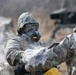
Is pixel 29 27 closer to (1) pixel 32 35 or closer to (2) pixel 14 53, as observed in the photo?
(1) pixel 32 35

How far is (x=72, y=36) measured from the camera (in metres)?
3.14

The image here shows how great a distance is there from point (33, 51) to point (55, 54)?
24cm

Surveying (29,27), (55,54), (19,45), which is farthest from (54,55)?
(29,27)

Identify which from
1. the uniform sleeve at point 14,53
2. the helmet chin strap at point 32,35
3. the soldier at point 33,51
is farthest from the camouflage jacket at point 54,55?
the helmet chin strap at point 32,35

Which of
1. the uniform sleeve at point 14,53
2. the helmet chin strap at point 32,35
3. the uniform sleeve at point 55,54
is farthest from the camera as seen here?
the helmet chin strap at point 32,35

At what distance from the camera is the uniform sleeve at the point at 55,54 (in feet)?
10.3

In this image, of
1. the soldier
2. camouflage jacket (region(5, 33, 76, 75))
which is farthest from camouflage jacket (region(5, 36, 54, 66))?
camouflage jacket (region(5, 33, 76, 75))

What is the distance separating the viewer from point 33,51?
330cm

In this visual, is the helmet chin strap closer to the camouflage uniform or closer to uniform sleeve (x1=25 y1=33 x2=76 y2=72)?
the camouflage uniform

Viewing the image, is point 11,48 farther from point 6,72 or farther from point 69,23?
point 69,23

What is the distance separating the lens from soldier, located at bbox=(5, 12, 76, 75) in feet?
10.3

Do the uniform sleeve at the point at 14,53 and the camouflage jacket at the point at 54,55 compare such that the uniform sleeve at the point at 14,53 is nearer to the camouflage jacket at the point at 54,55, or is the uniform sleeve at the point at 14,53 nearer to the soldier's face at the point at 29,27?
the soldier's face at the point at 29,27

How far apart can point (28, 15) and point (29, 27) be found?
0.44ft

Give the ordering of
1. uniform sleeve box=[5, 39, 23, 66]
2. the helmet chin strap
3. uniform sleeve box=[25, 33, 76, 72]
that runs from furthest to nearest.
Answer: the helmet chin strap, uniform sleeve box=[5, 39, 23, 66], uniform sleeve box=[25, 33, 76, 72]
